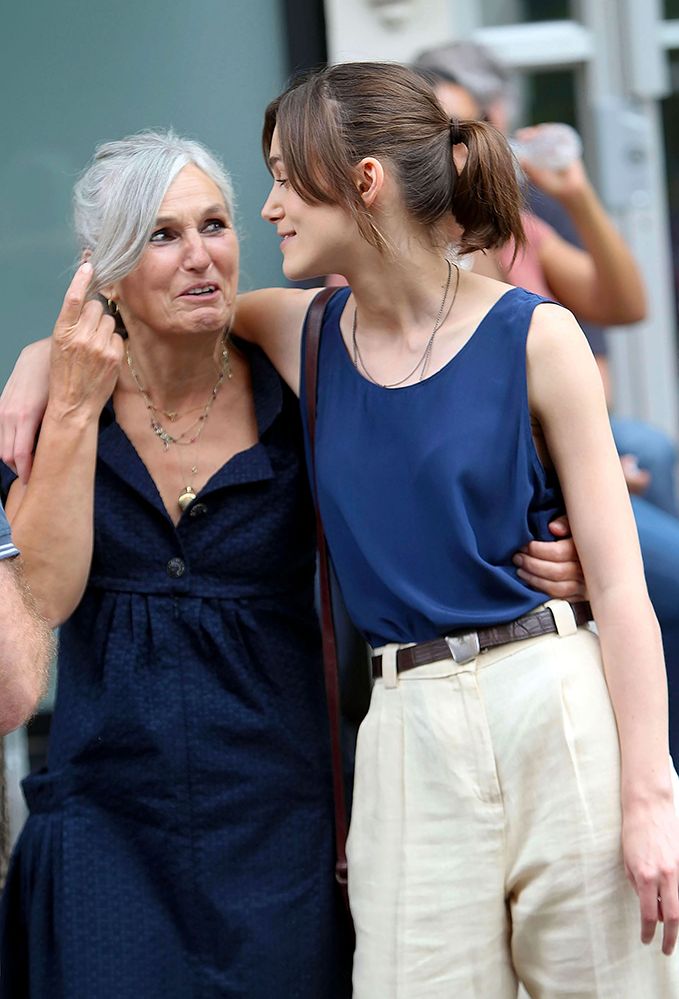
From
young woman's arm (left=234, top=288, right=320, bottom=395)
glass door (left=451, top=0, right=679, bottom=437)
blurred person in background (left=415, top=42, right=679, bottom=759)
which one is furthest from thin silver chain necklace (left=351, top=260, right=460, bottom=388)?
glass door (left=451, top=0, right=679, bottom=437)

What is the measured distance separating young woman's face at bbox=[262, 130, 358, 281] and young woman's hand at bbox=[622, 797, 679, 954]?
0.91 meters

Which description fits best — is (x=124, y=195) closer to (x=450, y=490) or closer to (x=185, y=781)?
(x=450, y=490)

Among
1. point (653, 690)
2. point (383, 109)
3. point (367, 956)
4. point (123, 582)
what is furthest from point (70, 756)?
point (383, 109)

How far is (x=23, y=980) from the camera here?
252 cm

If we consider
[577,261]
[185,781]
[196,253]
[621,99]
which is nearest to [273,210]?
[196,253]

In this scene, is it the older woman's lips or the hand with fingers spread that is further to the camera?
the older woman's lips

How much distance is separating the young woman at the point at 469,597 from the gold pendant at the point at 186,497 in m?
0.26

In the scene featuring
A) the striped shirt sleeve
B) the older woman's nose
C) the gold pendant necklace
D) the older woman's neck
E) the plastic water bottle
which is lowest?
the striped shirt sleeve

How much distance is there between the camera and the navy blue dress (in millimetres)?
2391

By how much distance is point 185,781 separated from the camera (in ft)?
7.89

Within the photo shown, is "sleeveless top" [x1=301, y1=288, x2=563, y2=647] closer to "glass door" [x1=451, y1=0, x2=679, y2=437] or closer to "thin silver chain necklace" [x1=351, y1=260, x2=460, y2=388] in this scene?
"thin silver chain necklace" [x1=351, y1=260, x2=460, y2=388]

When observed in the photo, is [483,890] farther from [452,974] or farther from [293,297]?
[293,297]

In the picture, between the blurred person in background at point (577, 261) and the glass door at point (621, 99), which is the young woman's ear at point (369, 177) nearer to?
the blurred person in background at point (577, 261)

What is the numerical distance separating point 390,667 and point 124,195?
2.89ft
